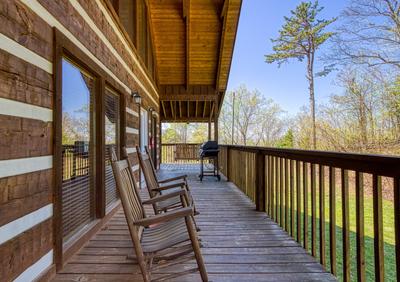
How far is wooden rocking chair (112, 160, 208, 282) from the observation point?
1.74m

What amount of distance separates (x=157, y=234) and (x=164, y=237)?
0.12m

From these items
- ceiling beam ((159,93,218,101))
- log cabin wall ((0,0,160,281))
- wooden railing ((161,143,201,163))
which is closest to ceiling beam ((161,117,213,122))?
wooden railing ((161,143,201,163))

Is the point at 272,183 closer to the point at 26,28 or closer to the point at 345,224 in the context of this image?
the point at 345,224

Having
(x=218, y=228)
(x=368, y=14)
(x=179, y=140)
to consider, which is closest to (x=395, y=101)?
(x=368, y=14)

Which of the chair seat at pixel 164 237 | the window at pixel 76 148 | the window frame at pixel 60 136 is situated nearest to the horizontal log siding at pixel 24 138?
the window frame at pixel 60 136

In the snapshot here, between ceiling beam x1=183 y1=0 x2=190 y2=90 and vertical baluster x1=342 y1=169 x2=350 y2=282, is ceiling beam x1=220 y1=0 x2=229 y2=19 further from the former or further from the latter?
vertical baluster x1=342 y1=169 x2=350 y2=282

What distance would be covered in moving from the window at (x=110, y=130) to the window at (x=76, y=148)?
1.60ft

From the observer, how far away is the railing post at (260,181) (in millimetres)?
3684

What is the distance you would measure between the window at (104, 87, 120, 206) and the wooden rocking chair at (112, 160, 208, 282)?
150 centimetres

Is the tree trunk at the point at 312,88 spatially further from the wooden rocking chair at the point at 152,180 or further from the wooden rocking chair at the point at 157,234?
the wooden rocking chair at the point at 157,234

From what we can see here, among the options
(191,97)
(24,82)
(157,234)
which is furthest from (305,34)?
(24,82)

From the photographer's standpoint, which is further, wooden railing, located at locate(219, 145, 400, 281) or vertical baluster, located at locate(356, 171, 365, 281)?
vertical baluster, located at locate(356, 171, 365, 281)

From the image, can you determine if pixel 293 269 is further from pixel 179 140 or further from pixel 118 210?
pixel 179 140

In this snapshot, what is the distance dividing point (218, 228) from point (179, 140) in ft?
78.4
